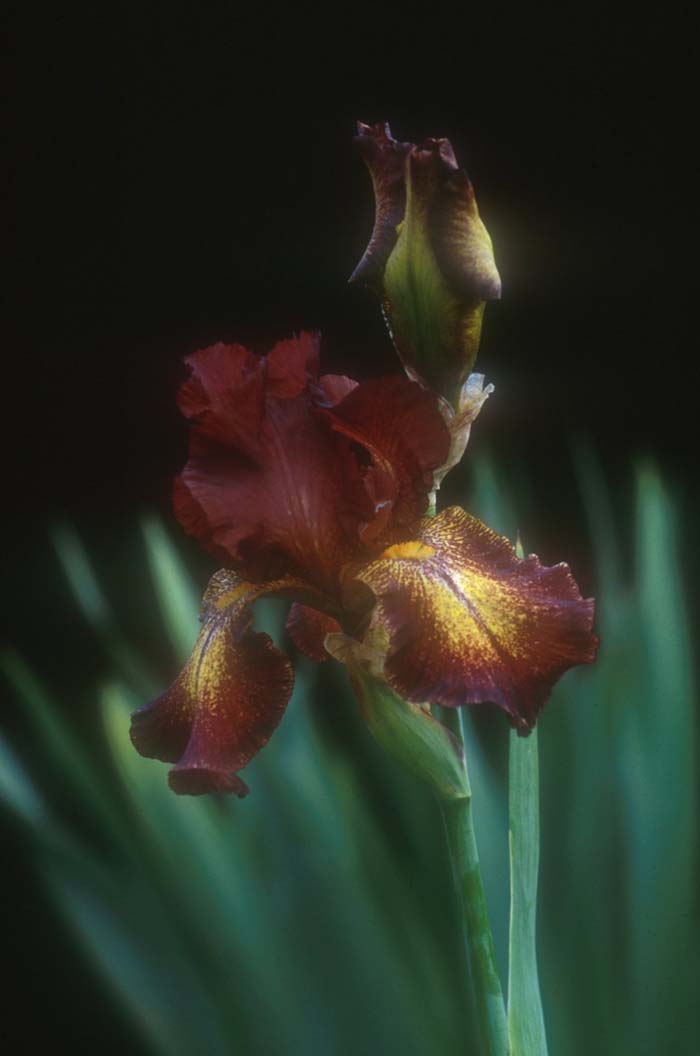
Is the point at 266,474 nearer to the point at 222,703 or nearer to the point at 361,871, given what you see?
the point at 222,703

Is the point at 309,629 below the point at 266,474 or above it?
below

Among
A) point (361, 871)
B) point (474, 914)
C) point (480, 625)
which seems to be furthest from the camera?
point (361, 871)

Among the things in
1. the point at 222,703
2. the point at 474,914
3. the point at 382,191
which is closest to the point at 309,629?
the point at 222,703

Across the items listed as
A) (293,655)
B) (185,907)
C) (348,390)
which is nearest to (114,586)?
(293,655)

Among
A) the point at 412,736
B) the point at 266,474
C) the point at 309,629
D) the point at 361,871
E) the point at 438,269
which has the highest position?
the point at 438,269

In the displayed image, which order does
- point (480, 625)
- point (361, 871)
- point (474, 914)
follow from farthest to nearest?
point (361, 871)
point (474, 914)
point (480, 625)

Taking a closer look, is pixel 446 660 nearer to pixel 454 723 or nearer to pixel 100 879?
pixel 454 723
